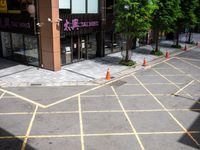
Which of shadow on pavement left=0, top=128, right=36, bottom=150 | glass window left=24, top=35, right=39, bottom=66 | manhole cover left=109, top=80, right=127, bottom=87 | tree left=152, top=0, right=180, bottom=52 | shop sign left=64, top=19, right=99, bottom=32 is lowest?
shadow on pavement left=0, top=128, right=36, bottom=150

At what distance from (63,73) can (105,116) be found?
8.52 m

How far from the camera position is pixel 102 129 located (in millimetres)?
11625

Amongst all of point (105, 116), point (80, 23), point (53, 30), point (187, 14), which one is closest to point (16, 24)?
point (53, 30)

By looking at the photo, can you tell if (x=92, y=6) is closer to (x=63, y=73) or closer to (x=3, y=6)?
(x=63, y=73)

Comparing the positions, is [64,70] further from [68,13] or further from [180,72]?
[180,72]

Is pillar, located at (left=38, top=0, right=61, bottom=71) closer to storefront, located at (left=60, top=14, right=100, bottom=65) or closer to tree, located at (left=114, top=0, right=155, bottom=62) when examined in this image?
storefront, located at (left=60, top=14, right=100, bottom=65)

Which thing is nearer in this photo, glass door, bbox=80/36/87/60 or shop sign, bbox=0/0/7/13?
shop sign, bbox=0/0/7/13

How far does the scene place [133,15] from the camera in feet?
70.9

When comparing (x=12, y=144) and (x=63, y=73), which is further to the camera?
(x=63, y=73)

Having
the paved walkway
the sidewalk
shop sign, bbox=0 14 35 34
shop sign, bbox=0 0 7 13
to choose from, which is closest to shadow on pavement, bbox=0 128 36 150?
the paved walkway

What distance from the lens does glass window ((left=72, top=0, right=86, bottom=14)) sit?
22.0 meters

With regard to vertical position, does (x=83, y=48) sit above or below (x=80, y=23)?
below

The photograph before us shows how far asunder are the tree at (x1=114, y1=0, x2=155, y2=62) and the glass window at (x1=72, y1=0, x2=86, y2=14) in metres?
3.22

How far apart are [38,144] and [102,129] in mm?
3124
